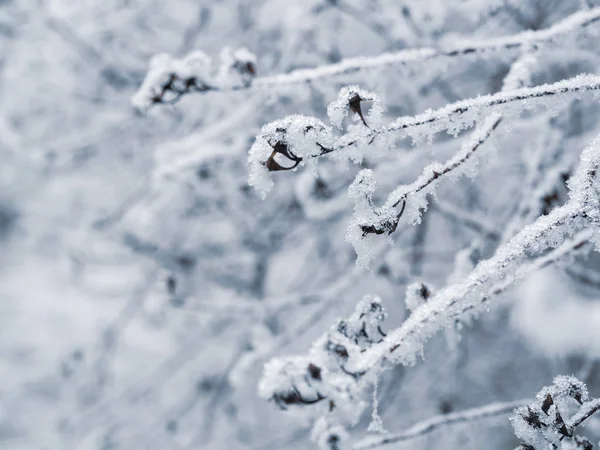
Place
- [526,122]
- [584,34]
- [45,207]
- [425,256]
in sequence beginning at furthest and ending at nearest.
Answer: [45,207]
[425,256]
[526,122]
[584,34]

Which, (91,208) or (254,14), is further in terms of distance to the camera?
(91,208)

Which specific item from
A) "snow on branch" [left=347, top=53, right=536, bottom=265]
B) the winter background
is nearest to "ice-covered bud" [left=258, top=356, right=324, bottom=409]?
"snow on branch" [left=347, top=53, right=536, bottom=265]

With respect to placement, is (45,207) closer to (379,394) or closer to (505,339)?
(379,394)

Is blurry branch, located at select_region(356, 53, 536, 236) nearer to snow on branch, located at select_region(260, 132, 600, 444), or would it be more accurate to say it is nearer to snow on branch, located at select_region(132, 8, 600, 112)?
snow on branch, located at select_region(260, 132, 600, 444)

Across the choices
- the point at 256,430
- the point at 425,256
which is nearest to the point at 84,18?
the point at 425,256

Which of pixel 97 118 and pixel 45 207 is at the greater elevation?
pixel 45 207

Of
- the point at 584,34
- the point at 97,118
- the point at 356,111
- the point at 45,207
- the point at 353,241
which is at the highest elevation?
the point at 45,207

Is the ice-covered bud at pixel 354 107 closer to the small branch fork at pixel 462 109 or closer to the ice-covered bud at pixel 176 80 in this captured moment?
the small branch fork at pixel 462 109

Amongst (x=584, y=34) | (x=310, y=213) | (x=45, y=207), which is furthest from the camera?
(x=45, y=207)

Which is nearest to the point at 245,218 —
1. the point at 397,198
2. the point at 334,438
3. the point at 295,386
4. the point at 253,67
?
the point at 253,67
